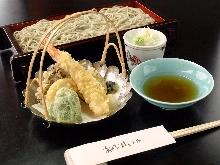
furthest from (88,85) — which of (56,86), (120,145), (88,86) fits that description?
(120,145)

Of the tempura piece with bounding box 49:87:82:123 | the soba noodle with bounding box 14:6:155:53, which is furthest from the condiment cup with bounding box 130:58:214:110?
the soba noodle with bounding box 14:6:155:53

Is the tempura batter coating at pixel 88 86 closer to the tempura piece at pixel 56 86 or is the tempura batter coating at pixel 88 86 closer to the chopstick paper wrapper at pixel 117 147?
the tempura piece at pixel 56 86

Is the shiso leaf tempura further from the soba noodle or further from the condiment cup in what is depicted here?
the soba noodle

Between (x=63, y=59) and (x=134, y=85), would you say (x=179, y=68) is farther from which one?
(x=63, y=59)

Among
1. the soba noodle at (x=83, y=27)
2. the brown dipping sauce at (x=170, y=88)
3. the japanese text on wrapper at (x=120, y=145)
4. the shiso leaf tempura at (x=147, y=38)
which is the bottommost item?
the brown dipping sauce at (x=170, y=88)

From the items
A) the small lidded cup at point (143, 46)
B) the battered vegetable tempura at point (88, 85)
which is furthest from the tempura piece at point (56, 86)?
the small lidded cup at point (143, 46)

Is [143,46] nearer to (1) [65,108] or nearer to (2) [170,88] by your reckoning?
(2) [170,88]
